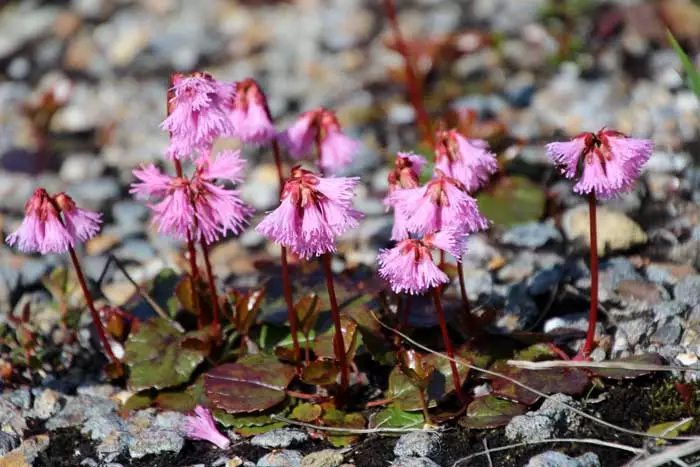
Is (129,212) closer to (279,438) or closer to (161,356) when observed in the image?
(161,356)

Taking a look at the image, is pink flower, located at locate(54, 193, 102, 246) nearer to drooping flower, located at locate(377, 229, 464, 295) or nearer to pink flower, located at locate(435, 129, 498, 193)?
drooping flower, located at locate(377, 229, 464, 295)

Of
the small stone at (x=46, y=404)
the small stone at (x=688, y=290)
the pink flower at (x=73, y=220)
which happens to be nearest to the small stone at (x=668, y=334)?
the small stone at (x=688, y=290)

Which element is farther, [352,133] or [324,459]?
[352,133]

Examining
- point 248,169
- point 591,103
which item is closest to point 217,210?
point 248,169

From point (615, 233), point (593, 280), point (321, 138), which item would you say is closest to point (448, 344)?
point (593, 280)

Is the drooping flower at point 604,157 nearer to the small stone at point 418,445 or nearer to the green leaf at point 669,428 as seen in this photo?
the green leaf at point 669,428

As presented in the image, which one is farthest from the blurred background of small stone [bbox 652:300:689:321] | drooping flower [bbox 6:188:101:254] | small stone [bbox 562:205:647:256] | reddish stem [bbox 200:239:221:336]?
drooping flower [bbox 6:188:101:254]
